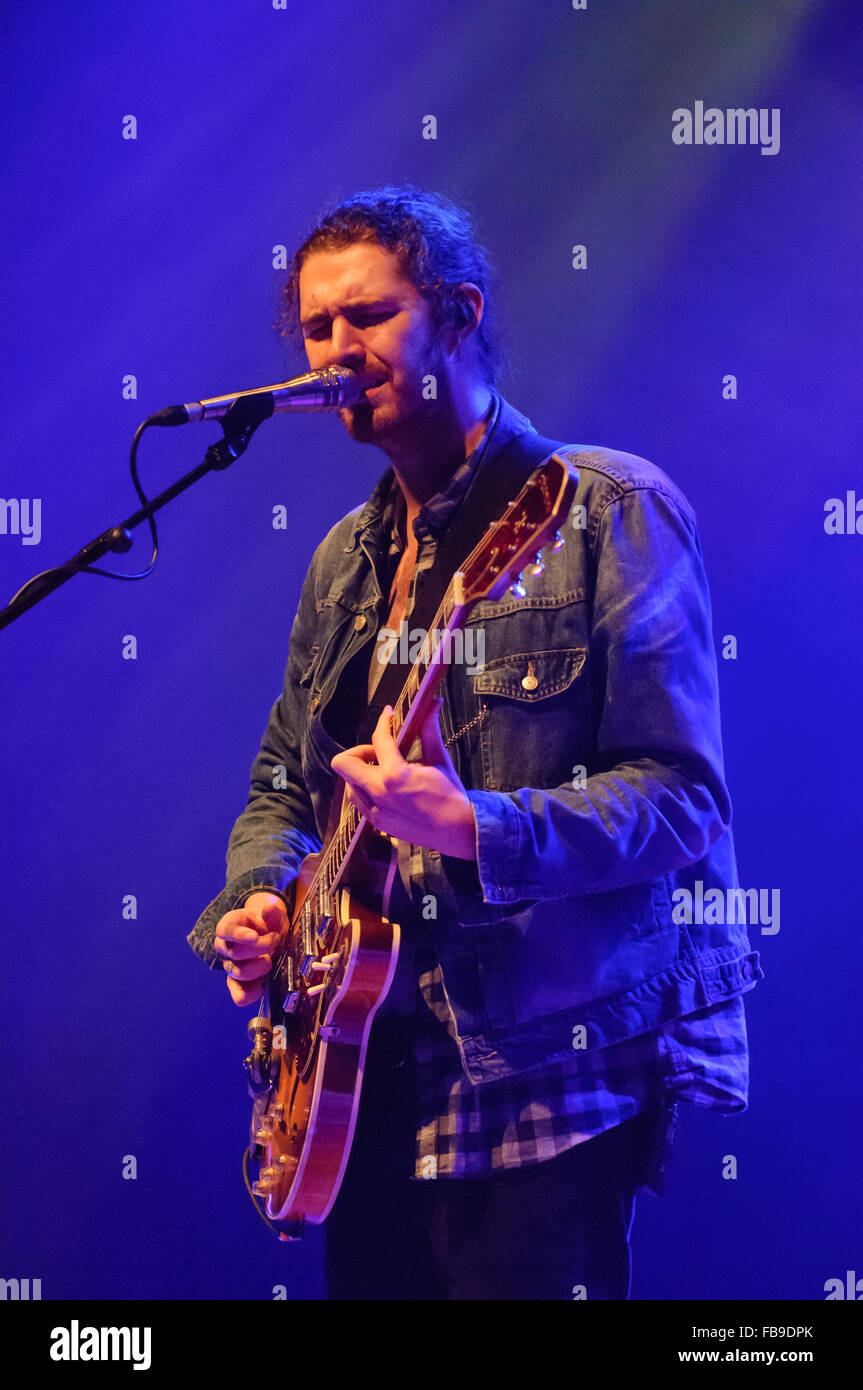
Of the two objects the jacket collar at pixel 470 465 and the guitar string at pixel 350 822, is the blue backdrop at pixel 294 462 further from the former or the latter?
the guitar string at pixel 350 822

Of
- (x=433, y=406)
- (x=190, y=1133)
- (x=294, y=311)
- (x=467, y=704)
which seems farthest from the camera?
(x=190, y=1133)

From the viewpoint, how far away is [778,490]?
2312mm

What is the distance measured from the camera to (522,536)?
1446 mm

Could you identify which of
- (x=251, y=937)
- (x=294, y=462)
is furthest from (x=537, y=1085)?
(x=294, y=462)

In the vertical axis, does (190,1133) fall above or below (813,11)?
below

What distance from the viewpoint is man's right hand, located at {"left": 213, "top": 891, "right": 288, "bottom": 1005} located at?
6.30ft

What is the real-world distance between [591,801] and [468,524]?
1.69 ft

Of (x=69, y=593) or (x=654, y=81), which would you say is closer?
(x=654, y=81)

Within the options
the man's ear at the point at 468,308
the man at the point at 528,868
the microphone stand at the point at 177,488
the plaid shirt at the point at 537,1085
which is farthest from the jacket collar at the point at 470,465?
the plaid shirt at the point at 537,1085

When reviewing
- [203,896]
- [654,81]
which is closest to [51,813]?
[203,896]

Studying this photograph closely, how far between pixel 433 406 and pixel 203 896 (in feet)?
3.87

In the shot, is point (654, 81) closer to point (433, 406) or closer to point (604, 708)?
point (433, 406)

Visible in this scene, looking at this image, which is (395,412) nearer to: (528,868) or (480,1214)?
(528,868)

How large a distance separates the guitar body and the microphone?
1.91 feet
